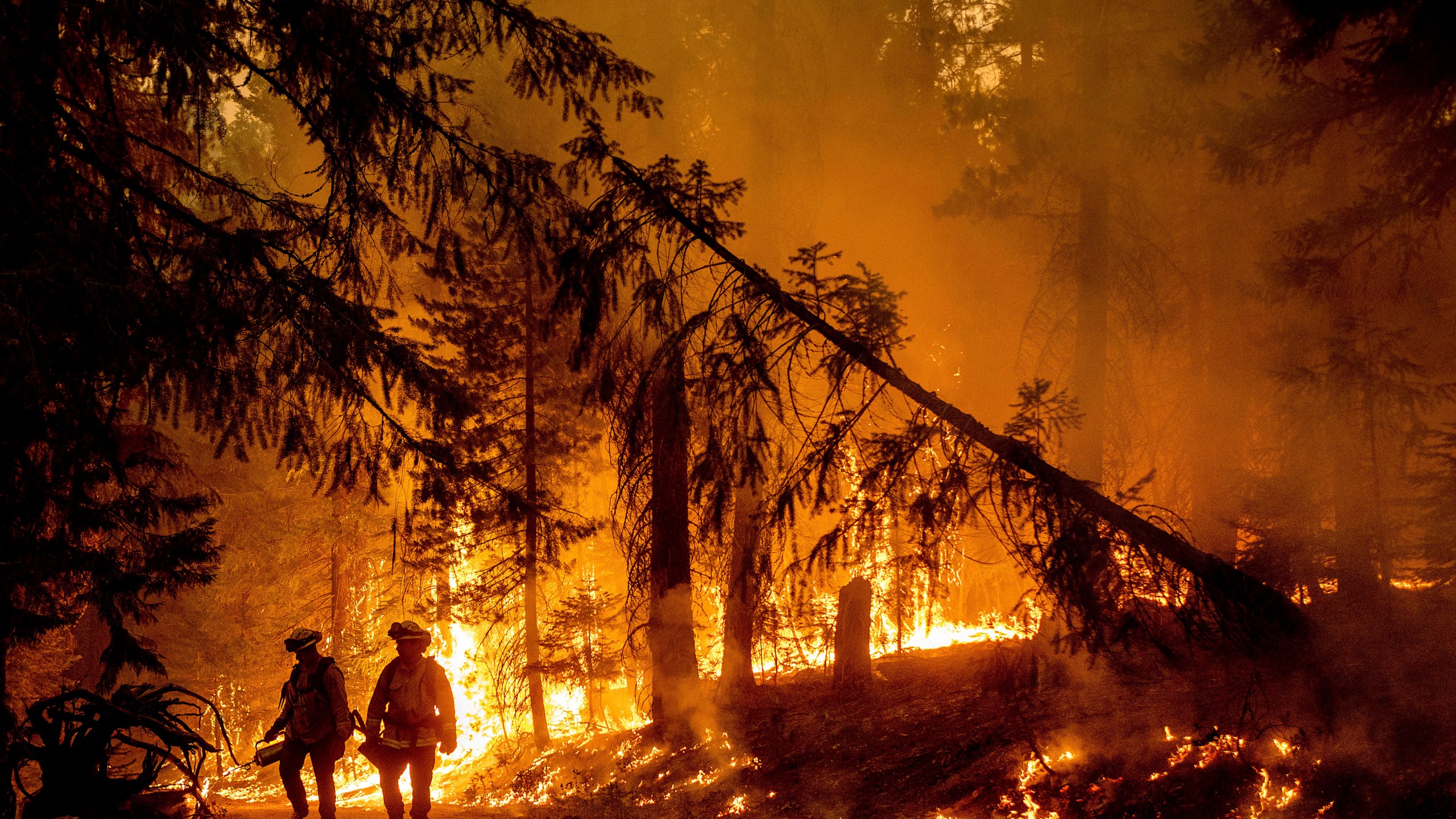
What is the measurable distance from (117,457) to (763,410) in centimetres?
965

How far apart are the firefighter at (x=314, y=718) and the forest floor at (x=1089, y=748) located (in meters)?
1.41

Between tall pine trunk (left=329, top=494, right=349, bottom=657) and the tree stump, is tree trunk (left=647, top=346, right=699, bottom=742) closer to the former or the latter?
the tree stump

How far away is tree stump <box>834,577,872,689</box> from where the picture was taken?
12328 mm

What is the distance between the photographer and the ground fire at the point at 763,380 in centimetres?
522

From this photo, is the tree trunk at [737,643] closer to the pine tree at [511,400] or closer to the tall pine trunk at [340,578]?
the pine tree at [511,400]

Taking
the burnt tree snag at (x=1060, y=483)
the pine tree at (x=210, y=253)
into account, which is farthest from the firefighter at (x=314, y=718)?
the burnt tree snag at (x=1060, y=483)

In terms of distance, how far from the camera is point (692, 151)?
14.2 metres

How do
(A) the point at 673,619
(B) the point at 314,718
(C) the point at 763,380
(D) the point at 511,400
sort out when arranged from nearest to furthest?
(C) the point at 763,380
(B) the point at 314,718
(A) the point at 673,619
(D) the point at 511,400

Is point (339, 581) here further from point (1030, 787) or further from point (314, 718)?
point (1030, 787)

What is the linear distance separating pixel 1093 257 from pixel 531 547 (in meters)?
9.93

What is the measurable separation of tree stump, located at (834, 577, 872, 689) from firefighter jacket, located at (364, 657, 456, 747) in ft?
21.5

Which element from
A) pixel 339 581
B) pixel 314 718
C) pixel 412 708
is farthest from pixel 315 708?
pixel 339 581

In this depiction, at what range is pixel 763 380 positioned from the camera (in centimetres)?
518

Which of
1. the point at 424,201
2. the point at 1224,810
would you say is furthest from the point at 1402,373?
the point at 424,201
